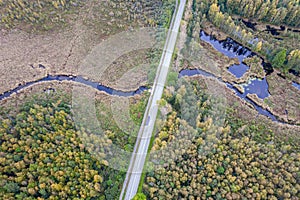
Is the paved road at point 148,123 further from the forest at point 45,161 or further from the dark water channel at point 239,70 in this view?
the dark water channel at point 239,70

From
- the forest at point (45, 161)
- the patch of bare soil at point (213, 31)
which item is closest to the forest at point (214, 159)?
the forest at point (45, 161)

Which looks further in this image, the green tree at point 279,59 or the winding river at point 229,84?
the green tree at point 279,59

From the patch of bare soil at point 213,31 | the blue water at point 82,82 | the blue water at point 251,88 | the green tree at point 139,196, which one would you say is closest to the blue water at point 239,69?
the blue water at point 251,88

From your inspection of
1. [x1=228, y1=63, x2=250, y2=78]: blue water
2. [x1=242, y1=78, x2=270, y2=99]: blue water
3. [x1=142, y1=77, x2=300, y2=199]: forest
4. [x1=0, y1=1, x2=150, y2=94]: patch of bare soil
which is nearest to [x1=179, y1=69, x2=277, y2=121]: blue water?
[x1=242, y1=78, x2=270, y2=99]: blue water

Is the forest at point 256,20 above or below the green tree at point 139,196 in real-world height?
above

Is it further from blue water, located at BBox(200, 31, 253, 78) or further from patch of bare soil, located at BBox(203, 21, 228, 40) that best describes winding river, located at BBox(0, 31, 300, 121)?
patch of bare soil, located at BBox(203, 21, 228, 40)

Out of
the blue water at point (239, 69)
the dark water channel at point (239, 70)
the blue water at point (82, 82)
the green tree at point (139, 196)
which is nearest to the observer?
the green tree at point (139, 196)

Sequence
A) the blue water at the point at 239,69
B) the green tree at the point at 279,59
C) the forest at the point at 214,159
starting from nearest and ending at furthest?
the forest at the point at 214,159 → the green tree at the point at 279,59 → the blue water at the point at 239,69

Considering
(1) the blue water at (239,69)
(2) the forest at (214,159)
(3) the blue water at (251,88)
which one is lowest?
(2) the forest at (214,159)
